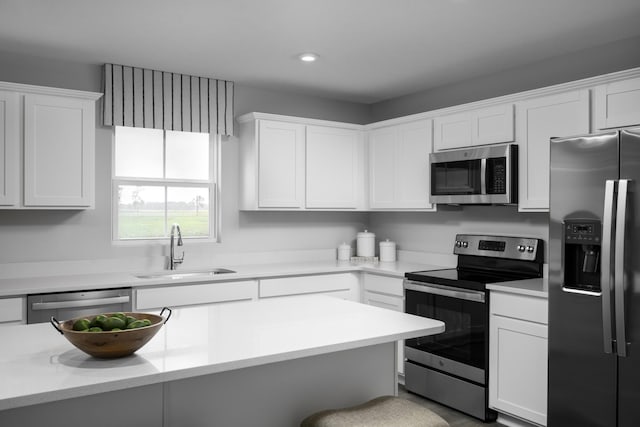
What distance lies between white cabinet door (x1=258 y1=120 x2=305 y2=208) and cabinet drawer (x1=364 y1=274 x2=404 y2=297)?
0.87 metres

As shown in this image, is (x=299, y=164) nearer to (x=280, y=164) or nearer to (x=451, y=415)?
(x=280, y=164)

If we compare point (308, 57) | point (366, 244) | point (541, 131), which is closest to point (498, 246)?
point (541, 131)

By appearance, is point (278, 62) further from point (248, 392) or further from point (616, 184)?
point (248, 392)

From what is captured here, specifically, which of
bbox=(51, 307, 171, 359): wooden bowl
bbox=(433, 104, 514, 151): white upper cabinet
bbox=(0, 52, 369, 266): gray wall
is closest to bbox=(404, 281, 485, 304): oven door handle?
bbox=(433, 104, 514, 151): white upper cabinet

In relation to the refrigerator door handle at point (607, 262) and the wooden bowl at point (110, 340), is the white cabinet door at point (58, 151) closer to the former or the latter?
the wooden bowl at point (110, 340)

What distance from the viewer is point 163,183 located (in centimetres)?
445

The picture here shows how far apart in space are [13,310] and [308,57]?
247 centimetres

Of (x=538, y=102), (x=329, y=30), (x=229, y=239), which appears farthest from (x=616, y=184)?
(x=229, y=239)

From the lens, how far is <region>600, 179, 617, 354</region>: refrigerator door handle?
8.54 feet

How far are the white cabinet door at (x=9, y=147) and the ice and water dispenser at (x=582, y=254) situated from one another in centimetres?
330

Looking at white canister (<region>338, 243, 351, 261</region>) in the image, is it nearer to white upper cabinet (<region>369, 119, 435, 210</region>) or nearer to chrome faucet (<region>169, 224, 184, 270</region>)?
white upper cabinet (<region>369, 119, 435, 210</region>)

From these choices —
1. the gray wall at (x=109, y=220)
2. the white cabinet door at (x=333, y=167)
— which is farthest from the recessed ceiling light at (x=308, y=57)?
the gray wall at (x=109, y=220)

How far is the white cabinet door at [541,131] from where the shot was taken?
3280 mm

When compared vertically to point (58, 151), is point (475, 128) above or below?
above
